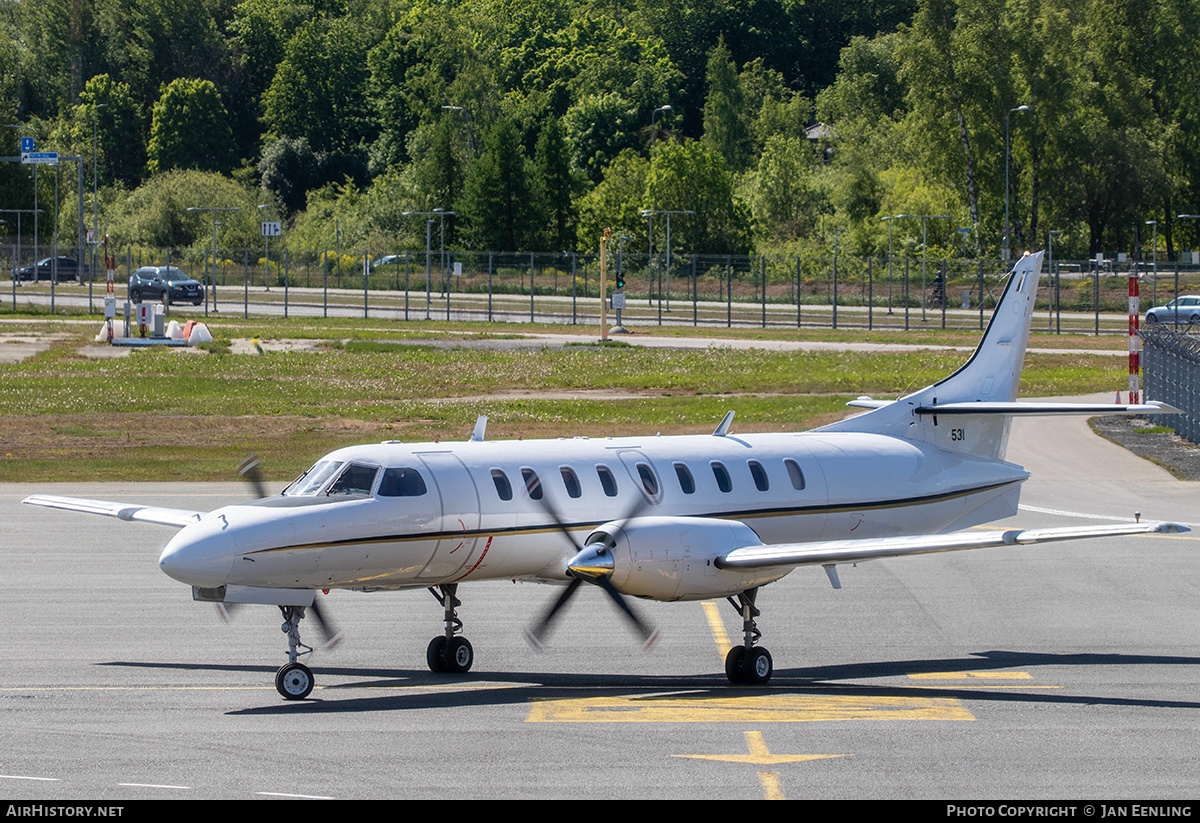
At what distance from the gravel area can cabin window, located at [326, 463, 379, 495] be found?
961 inches

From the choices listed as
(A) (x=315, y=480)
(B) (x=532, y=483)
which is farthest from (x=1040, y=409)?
(A) (x=315, y=480)

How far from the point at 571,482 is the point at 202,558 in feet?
16.5

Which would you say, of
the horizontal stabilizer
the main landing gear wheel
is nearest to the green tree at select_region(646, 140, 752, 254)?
the horizontal stabilizer

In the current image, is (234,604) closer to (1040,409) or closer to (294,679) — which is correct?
(294,679)

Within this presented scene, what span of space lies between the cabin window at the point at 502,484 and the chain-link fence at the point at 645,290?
68204mm

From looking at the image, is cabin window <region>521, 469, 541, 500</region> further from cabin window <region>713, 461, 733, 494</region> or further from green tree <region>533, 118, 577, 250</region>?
green tree <region>533, 118, 577, 250</region>

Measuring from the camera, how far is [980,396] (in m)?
22.7

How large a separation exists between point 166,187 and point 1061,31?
305ft

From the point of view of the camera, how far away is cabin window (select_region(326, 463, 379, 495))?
16609 mm

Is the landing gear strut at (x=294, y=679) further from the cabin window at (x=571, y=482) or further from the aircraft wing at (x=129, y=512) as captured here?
the cabin window at (x=571, y=482)

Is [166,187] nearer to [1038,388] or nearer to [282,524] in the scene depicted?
[1038,388]

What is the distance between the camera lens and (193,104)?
181 metres

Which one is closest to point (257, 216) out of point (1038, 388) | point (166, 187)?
point (166, 187)

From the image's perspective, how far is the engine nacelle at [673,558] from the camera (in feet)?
52.6
